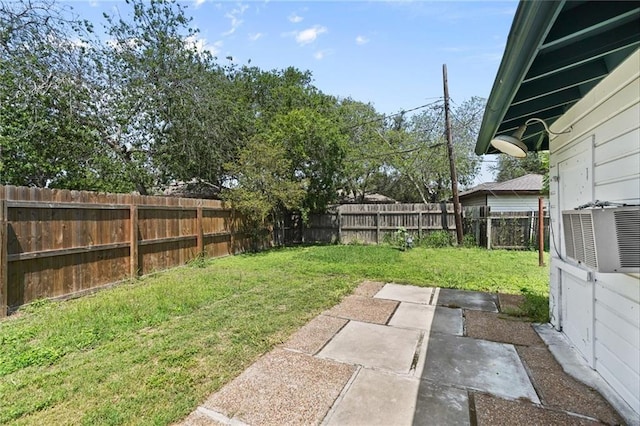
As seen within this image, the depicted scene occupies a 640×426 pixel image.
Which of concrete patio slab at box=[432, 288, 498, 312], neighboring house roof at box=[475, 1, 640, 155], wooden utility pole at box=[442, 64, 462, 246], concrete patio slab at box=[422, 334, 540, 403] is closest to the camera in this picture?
neighboring house roof at box=[475, 1, 640, 155]

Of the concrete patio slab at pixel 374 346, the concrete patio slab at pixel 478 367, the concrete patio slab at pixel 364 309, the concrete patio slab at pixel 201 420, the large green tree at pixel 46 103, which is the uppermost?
the large green tree at pixel 46 103

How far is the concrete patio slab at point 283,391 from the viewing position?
1.99 metres

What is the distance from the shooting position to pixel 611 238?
5.95 ft

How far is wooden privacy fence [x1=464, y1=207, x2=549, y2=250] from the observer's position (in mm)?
9633

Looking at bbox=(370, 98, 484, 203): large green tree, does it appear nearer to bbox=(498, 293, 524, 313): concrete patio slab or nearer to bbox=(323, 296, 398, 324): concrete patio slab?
bbox=(498, 293, 524, 313): concrete patio slab

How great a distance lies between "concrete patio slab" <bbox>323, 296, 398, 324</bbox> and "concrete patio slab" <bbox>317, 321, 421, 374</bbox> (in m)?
0.24

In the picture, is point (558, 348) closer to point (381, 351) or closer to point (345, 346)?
point (381, 351)

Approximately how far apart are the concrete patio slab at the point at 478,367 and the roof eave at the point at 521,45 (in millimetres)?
2074

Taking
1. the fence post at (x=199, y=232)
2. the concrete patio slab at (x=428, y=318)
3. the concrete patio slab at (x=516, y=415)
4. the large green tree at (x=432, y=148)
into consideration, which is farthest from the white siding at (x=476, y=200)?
the concrete patio slab at (x=516, y=415)

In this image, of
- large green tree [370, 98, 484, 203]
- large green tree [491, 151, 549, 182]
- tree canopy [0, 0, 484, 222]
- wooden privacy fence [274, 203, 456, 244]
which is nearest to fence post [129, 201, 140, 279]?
tree canopy [0, 0, 484, 222]

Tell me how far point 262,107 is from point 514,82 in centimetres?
1337

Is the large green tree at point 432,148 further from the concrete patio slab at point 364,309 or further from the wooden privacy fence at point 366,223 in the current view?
the concrete patio slab at point 364,309

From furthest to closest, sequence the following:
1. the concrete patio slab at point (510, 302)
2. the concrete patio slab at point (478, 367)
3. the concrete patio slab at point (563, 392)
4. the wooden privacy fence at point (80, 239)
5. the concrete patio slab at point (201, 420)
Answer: the concrete patio slab at point (510, 302) < the wooden privacy fence at point (80, 239) < the concrete patio slab at point (478, 367) < the concrete patio slab at point (563, 392) < the concrete patio slab at point (201, 420)

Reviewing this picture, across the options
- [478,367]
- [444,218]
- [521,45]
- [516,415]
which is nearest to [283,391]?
[516,415]
